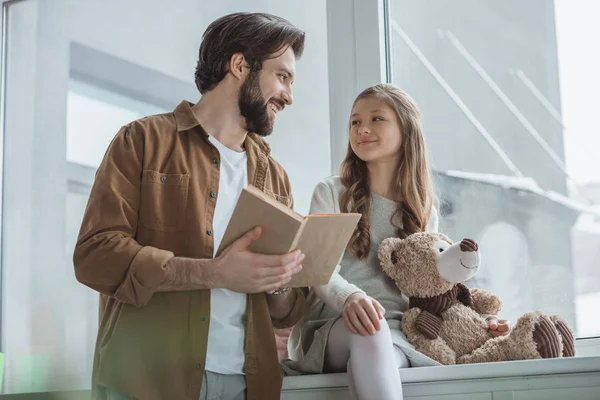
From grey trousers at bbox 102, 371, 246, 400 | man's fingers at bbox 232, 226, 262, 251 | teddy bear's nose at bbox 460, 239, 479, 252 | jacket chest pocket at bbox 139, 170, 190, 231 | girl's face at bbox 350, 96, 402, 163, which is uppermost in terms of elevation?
girl's face at bbox 350, 96, 402, 163

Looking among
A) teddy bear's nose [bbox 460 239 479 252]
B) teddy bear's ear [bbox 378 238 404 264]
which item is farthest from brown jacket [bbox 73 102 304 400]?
teddy bear's nose [bbox 460 239 479 252]

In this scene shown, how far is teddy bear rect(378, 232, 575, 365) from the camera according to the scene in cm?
146

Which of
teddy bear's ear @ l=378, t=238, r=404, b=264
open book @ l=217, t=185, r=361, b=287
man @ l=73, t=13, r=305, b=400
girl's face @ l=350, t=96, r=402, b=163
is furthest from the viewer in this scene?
girl's face @ l=350, t=96, r=402, b=163

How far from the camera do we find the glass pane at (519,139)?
5.84ft

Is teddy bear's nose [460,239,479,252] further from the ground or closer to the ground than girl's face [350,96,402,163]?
closer to the ground

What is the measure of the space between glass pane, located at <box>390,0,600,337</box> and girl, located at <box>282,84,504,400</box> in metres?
0.20

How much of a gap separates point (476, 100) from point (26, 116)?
5.34ft

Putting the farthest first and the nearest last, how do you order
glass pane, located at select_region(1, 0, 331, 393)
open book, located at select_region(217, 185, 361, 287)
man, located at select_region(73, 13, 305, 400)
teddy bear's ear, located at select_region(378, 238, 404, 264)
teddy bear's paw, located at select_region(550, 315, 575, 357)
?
1. glass pane, located at select_region(1, 0, 331, 393)
2. teddy bear's ear, located at select_region(378, 238, 404, 264)
3. teddy bear's paw, located at select_region(550, 315, 575, 357)
4. man, located at select_region(73, 13, 305, 400)
5. open book, located at select_region(217, 185, 361, 287)

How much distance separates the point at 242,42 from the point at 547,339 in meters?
0.85

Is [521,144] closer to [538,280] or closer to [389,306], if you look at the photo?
[538,280]

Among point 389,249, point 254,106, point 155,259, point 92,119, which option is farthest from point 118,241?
point 92,119

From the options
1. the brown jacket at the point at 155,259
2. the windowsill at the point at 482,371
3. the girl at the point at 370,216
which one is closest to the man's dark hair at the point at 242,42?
the brown jacket at the point at 155,259

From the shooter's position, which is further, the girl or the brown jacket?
the girl

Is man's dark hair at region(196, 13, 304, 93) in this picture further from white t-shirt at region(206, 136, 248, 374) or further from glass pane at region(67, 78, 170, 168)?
glass pane at region(67, 78, 170, 168)
